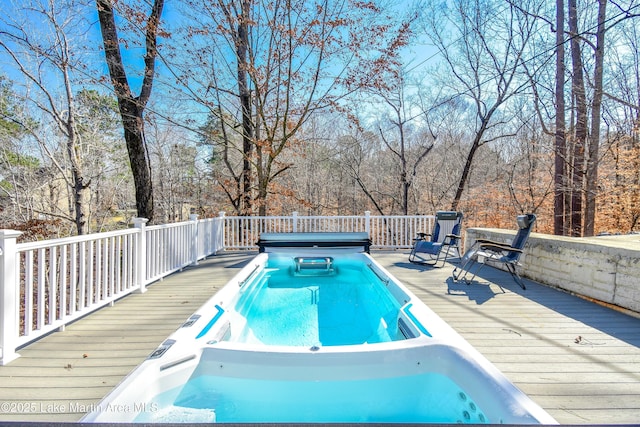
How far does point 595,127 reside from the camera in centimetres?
786

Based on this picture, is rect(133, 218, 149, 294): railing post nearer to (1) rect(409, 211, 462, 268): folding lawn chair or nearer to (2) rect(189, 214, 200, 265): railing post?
(2) rect(189, 214, 200, 265): railing post

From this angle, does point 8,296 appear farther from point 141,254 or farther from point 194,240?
point 194,240

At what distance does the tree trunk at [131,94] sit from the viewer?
293 inches

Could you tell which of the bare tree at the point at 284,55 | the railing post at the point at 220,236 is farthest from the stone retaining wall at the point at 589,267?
the bare tree at the point at 284,55

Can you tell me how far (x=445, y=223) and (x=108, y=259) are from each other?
6.13m

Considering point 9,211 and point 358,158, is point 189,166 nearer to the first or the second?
point 9,211

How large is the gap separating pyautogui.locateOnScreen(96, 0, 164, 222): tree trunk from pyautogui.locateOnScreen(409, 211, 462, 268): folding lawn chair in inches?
242

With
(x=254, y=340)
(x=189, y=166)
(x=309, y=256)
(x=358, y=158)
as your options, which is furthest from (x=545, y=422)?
(x=189, y=166)

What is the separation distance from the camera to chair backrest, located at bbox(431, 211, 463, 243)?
6.10 meters

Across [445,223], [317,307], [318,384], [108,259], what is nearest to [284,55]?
[445,223]

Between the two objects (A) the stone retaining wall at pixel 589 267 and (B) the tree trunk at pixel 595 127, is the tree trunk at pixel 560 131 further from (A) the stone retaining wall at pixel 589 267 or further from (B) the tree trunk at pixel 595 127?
(A) the stone retaining wall at pixel 589 267

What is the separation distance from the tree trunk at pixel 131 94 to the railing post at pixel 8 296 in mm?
5695

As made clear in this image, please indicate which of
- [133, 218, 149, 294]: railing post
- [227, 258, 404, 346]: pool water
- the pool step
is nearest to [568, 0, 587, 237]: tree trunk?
[227, 258, 404, 346]: pool water

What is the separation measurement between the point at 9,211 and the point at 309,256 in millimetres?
11202
